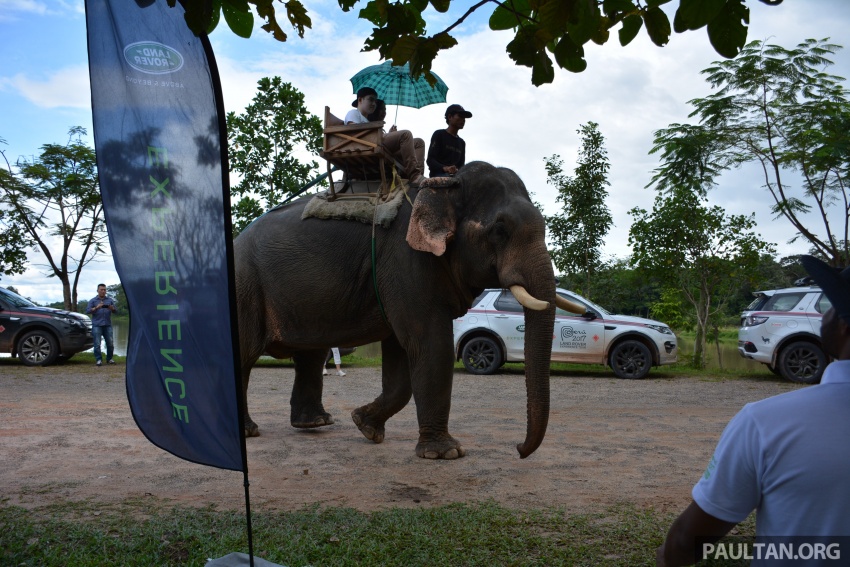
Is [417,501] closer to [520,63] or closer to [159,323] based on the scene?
[159,323]

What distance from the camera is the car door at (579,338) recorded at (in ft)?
47.6

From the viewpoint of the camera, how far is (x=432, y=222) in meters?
6.32

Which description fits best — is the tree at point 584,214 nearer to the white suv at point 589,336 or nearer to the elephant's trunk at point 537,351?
the white suv at point 589,336

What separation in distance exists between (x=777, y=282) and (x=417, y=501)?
29491 mm

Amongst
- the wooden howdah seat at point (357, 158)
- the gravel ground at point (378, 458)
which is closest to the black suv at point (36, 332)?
the gravel ground at point (378, 458)

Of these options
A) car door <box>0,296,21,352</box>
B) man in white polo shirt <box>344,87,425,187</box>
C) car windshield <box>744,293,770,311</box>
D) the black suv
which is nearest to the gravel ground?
man in white polo shirt <box>344,87,425,187</box>

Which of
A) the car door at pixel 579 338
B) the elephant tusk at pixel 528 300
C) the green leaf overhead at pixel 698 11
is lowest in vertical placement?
the car door at pixel 579 338

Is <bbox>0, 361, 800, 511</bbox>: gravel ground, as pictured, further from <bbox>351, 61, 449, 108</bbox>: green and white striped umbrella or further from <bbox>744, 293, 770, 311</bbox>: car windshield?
<bbox>744, 293, 770, 311</bbox>: car windshield

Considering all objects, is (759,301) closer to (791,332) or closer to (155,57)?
(791,332)

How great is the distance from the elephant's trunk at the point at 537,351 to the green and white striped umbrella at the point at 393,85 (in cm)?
331

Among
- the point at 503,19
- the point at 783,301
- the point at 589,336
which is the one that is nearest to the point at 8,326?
the point at 589,336

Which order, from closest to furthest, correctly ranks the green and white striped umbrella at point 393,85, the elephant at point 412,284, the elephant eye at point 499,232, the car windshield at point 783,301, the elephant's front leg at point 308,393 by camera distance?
the elephant at point 412,284 → the elephant eye at point 499,232 → the elephant's front leg at point 308,393 → the green and white striped umbrella at point 393,85 → the car windshield at point 783,301

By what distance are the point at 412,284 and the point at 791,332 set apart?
10079 mm

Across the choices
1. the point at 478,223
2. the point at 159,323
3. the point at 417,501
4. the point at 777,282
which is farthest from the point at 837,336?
the point at 777,282
